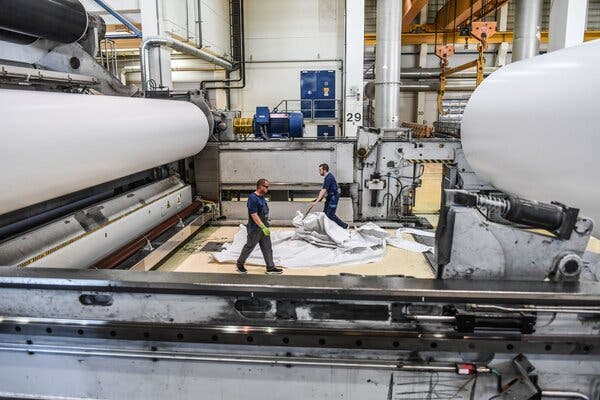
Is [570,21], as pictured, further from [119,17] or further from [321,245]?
[119,17]

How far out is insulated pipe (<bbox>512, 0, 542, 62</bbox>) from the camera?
9847 millimetres

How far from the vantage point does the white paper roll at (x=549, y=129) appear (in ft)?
6.13

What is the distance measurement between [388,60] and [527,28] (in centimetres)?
383

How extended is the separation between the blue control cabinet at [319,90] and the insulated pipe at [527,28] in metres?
4.48

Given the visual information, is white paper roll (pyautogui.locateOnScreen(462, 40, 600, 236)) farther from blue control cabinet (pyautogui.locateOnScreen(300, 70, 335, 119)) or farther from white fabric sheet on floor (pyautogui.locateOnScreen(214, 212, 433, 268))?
blue control cabinet (pyautogui.locateOnScreen(300, 70, 335, 119))

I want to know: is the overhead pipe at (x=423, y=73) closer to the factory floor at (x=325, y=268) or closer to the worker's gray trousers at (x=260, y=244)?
the factory floor at (x=325, y=268)

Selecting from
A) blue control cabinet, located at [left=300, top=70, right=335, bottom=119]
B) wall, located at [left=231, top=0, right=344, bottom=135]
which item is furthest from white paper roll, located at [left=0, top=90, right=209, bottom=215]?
wall, located at [left=231, top=0, right=344, bottom=135]

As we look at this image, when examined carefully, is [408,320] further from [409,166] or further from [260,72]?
[260,72]

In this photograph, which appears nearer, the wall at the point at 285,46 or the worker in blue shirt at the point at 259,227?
the worker in blue shirt at the point at 259,227

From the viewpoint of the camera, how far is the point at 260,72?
1238cm

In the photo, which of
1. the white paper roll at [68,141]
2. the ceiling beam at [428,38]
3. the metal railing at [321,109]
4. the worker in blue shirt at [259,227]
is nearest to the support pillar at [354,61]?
the metal railing at [321,109]

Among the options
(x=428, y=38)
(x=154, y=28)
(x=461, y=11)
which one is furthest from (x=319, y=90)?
(x=428, y=38)

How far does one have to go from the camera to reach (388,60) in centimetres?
854

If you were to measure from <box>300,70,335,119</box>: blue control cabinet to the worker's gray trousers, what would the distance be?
7222 millimetres
